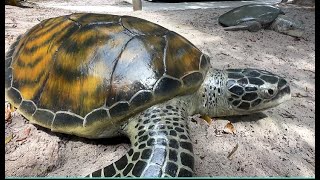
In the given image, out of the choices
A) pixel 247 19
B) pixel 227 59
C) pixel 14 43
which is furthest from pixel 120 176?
pixel 247 19

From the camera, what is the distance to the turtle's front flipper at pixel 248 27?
236 cm

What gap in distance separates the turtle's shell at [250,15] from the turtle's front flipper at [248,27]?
0.17 ft

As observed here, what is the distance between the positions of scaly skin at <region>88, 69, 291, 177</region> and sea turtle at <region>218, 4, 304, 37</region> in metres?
1.17

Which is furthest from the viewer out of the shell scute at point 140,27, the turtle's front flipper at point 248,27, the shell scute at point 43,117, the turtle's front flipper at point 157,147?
the turtle's front flipper at point 248,27

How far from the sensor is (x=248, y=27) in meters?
2.40

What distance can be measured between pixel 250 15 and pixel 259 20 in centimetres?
9

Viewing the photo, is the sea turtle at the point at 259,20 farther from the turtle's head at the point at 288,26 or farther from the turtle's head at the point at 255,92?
the turtle's head at the point at 255,92

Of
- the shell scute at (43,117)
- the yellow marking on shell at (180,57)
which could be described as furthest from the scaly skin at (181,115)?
the shell scute at (43,117)

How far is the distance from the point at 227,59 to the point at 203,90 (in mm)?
530

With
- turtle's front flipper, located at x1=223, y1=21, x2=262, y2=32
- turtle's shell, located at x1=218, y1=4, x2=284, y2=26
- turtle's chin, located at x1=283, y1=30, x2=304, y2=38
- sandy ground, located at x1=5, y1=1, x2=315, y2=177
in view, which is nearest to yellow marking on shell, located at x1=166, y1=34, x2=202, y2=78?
sandy ground, located at x1=5, y1=1, x2=315, y2=177

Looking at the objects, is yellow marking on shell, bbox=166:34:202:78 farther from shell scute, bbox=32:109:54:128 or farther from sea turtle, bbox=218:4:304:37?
sea turtle, bbox=218:4:304:37

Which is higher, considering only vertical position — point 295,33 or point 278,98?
point 278,98

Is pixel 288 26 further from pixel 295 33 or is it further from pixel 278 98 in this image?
pixel 278 98

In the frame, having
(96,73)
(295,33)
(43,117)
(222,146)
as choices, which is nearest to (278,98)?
(222,146)
